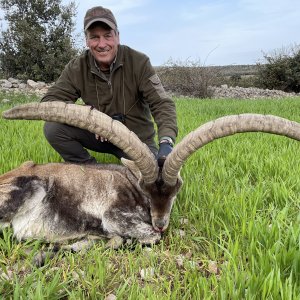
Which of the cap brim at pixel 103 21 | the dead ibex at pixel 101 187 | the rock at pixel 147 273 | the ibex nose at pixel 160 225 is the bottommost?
the rock at pixel 147 273

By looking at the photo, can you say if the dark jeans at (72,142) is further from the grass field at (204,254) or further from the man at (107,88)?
the grass field at (204,254)

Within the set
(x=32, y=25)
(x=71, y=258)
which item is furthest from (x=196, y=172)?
(x=32, y=25)

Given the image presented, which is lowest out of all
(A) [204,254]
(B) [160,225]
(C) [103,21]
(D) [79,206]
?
(A) [204,254]

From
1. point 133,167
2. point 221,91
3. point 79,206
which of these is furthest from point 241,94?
point 79,206

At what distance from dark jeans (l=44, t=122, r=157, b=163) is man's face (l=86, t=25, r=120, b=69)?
1.22 m

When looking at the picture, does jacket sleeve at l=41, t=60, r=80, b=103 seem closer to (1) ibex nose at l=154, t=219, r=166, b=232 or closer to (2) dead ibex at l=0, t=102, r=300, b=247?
(2) dead ibex at l=0, t=102, r=300, b=247

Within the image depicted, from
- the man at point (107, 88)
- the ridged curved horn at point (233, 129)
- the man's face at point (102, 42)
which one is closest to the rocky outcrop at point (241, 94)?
the man at point (107, 88)

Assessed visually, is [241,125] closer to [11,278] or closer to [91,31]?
[11,278]

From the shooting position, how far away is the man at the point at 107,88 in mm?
5965

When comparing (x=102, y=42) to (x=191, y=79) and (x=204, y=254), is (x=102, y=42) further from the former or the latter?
(x=191, y=79)

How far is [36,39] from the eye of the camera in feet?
101

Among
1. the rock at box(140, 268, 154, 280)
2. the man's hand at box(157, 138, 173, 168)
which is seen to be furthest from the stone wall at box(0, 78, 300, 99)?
the rock at box(140, 268, 154, 280)

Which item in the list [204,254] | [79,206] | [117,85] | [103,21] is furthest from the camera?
[117,85]

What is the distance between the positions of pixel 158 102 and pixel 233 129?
2283mm
